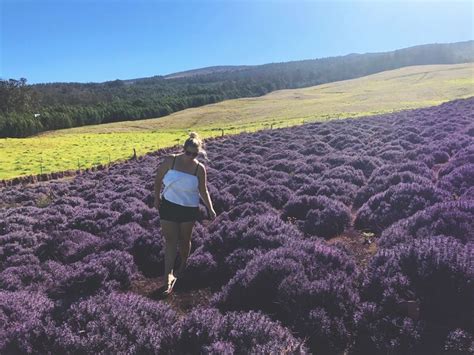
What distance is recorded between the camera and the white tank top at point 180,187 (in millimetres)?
6523

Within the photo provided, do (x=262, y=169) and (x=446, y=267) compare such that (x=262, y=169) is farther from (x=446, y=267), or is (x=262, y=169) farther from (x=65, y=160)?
(x=65, y=160)

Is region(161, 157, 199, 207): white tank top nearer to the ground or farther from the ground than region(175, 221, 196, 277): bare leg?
farther from the ground

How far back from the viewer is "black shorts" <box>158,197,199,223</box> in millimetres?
6656

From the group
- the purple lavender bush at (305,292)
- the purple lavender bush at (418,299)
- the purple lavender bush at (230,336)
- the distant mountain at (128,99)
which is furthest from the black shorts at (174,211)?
the distant mountain at (128,99)

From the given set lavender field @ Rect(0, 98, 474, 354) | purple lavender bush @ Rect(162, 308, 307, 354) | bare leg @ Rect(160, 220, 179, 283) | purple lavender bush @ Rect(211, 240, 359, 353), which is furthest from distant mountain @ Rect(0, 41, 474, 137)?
purple lavender bush @ Rect(162, 308, 307, 354)

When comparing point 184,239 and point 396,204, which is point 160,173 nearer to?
point 184,239

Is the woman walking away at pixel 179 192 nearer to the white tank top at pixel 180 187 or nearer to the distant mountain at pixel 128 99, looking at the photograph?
the white tank top at pixel 180 187

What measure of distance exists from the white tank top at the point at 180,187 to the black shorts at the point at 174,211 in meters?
0.07

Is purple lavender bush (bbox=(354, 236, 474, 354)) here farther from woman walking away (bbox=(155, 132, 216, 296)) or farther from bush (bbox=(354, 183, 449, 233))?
bush (bbox=(354, 183, 449, 233))

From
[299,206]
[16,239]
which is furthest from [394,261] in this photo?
[16,239]

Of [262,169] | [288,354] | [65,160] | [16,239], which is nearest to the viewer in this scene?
[288,354]

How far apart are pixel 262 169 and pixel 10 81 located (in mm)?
115521

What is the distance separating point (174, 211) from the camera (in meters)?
6.67

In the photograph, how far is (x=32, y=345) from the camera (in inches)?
181
